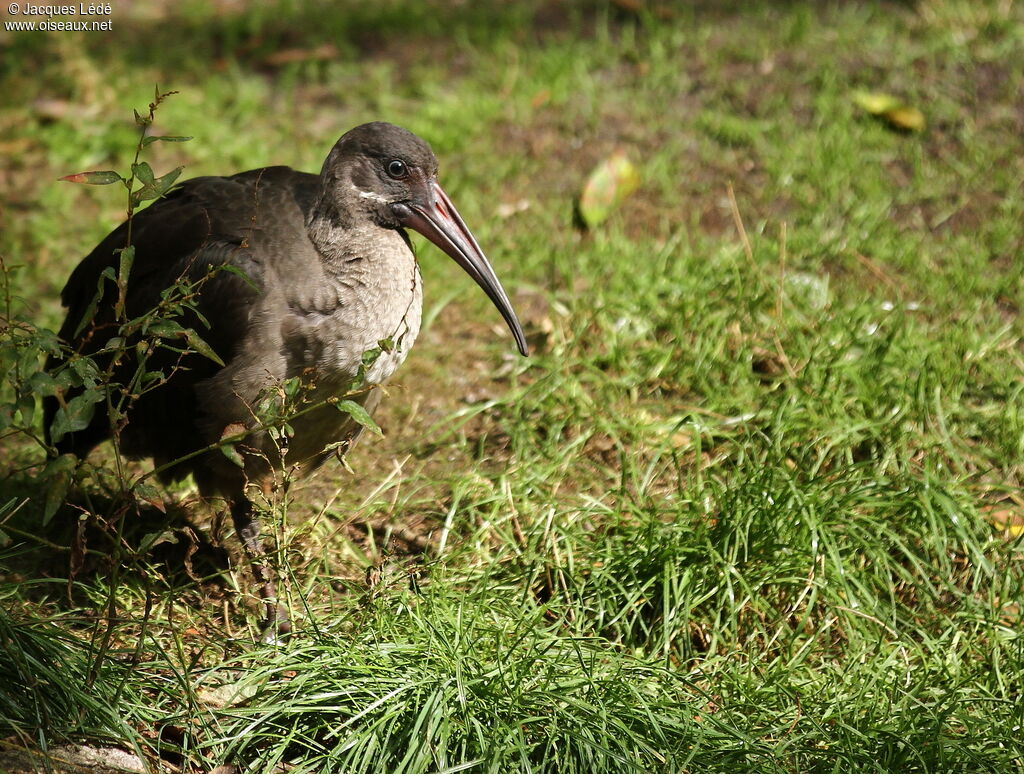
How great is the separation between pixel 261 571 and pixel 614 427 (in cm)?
131

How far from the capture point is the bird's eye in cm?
351

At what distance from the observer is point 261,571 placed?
3.24 metres

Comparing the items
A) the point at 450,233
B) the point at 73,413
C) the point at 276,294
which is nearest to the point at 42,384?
the point at 73,413

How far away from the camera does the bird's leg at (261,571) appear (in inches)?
121

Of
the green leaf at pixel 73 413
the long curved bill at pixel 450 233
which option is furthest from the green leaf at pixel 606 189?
the green leaf at pixel 73 413

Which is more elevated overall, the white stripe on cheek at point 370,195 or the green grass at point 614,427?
the white stripe on cheek at point 370,195

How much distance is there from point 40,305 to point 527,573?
262 cm

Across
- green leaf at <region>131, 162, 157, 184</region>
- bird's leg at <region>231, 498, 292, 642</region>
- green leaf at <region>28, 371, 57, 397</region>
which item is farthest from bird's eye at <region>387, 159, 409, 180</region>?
green leaf at <region>28, 371, 57, 397</region>

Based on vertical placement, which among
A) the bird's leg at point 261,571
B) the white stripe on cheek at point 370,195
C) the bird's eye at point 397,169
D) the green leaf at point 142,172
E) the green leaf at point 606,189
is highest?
the green leaf at point 142,172

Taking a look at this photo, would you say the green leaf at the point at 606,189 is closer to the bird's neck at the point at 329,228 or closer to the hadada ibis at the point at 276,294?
the hadada ibis at the point at 276,294

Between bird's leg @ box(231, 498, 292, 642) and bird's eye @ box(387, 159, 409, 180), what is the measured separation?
1.11 m

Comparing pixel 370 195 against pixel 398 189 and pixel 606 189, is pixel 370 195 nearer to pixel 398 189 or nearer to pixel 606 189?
pixel 398 189

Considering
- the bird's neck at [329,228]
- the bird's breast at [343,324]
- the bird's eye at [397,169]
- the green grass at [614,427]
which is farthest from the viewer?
the bird's eye at [397,169]

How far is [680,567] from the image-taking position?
10.8 ft
